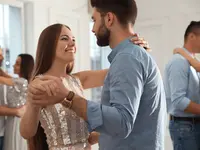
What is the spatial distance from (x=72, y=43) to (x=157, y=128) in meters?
0.80

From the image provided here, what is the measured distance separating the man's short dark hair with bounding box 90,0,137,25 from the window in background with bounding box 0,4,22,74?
2426 mm

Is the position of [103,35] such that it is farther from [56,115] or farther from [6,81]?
[6,81]

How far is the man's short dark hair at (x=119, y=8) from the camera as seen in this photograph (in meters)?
1.36

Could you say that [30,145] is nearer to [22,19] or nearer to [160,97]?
[160,97]

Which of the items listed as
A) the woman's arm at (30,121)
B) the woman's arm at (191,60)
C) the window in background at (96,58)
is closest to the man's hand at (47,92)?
the woman's arm at (30,121)

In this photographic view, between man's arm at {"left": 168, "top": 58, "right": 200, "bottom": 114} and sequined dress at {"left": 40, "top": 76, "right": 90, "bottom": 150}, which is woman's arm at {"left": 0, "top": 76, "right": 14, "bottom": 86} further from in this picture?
man's arm at {"left": 168, "top": 58, "right": 200, "bottom": 114}

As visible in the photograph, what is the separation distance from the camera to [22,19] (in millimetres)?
3734

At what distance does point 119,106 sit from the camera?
121 centimetres

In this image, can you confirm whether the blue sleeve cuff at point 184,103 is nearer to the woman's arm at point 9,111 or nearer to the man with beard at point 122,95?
the man with beard at point 122,95

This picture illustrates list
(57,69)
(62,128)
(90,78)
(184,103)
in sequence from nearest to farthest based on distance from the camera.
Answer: (62,128) < (57,69) < (90,78) < (184,103)

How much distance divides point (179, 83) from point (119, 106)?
5.02 ft

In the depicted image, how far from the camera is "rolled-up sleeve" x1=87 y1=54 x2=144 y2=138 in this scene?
1189mm

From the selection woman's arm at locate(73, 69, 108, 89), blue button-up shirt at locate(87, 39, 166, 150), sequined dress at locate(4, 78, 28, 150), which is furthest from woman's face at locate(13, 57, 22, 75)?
blue button-up shirt at locate(87, 39, 166, 150)

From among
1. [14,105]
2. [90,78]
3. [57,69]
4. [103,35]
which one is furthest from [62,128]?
[14,105]
